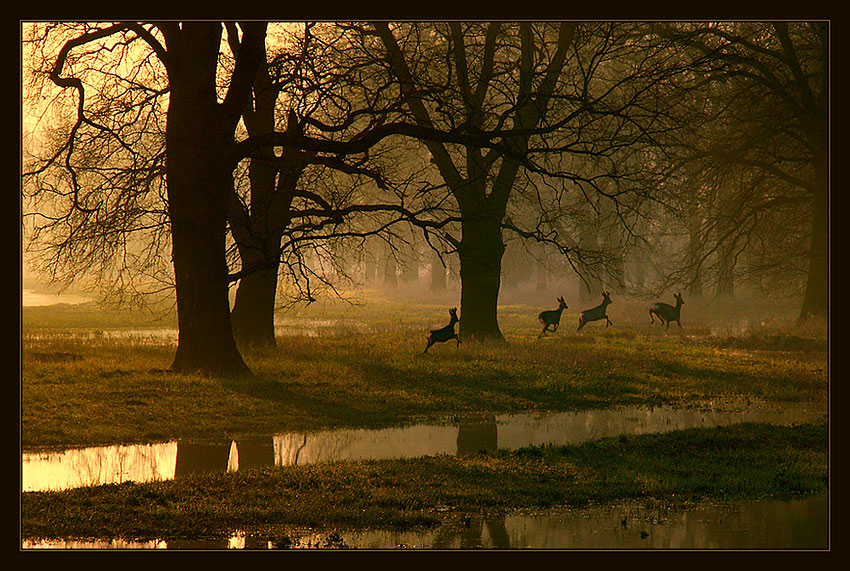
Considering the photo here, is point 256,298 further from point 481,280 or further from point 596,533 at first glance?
point 596,533

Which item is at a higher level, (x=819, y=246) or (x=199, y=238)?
(x=819, y=246)

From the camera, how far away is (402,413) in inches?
675

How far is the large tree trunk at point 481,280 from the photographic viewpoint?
2827cm

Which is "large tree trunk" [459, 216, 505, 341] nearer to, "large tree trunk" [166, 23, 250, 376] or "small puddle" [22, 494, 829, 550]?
"large tree trunk" [166, 23, 250, 376]

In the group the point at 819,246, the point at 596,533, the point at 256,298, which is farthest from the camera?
the point at 819,246

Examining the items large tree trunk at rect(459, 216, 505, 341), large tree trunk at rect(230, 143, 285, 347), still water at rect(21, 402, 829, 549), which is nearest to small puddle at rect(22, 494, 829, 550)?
still water at rect(21, 402, 829, 549)

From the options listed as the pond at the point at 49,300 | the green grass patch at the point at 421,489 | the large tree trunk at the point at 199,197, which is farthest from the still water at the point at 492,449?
the pond at the point at 49,300

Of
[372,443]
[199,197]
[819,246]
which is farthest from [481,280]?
[372,443]

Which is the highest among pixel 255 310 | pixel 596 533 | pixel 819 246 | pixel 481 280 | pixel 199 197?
pixel 199 197

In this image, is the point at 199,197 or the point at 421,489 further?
the point at 199,197

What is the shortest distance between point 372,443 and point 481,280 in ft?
48.1

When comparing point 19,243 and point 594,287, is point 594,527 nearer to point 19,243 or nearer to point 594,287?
point 19,243

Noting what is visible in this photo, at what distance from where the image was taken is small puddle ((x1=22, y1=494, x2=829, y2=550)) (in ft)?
28.8

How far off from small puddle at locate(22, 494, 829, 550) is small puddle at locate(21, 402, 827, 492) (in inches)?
134
